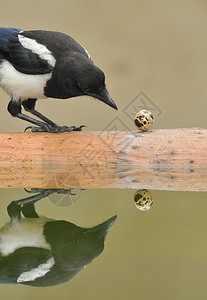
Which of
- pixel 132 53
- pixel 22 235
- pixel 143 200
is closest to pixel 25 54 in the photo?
pixel 143 200

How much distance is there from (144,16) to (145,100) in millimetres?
1293

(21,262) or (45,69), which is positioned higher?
(45,69)

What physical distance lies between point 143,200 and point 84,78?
879mm

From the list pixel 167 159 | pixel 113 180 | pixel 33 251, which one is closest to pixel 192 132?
pixel 167 159

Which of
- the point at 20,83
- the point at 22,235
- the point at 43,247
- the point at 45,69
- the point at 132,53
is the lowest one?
the point at 132,53

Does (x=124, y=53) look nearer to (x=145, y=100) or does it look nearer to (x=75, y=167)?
(x=145, y=100)

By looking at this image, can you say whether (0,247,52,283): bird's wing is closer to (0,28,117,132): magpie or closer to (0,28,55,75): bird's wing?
(0,28,117,132): magpie

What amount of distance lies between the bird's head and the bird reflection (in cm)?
87

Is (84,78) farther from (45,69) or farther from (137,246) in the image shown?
(137,246)

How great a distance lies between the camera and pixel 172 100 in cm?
781

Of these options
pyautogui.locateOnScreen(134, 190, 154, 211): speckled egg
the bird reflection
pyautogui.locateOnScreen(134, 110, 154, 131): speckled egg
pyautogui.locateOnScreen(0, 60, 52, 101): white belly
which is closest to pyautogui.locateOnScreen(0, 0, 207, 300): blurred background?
pyautogui.locateOnScreen(134, 110, 154, 131): speckled egg

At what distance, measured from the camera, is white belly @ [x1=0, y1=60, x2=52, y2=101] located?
185 inches

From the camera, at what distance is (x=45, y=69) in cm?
465

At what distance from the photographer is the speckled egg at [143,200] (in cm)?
421
